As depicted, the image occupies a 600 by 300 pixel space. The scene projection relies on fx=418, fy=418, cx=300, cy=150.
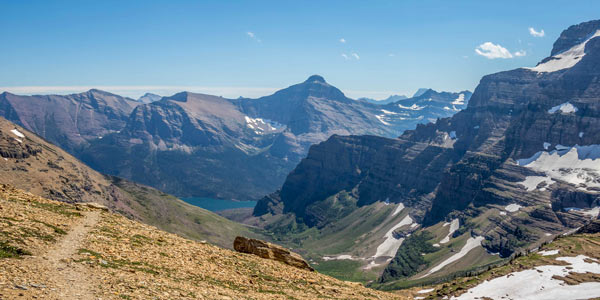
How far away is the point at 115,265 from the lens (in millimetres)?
38375

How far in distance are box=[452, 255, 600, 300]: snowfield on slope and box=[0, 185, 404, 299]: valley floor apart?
10616cm

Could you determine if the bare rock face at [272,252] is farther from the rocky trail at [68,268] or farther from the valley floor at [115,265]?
the rocky trail at [68,268]

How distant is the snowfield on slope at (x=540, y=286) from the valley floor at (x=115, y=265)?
106157mm

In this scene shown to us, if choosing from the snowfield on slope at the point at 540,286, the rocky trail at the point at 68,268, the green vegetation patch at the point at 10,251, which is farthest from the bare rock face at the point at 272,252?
the snowfield on slope at the point at 540,286

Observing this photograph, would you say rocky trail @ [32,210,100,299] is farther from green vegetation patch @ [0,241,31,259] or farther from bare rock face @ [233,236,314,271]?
bare rock face @ [233,236,314,271]

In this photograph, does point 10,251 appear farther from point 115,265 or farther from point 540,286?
point 540,286

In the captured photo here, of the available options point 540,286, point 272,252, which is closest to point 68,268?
point 272,252

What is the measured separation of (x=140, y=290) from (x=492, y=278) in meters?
163

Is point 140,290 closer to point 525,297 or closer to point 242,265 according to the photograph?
point 242,265

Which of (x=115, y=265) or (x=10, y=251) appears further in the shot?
(x=115, y=265)

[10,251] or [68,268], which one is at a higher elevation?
[10,251]

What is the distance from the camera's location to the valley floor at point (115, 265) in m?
31.8

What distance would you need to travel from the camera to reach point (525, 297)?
138 metres

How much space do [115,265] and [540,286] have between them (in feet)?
492
